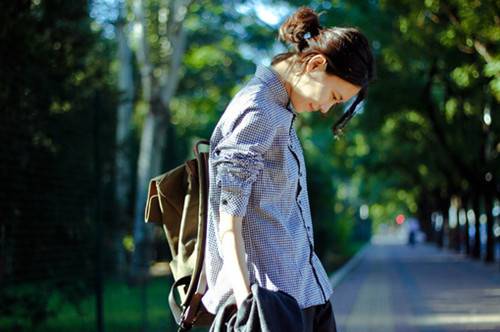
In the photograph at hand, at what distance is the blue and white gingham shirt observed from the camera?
261 cm

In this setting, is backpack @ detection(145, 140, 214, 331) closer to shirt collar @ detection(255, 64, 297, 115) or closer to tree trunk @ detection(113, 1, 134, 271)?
shirt collar @ detection(255, 64, 297, 115)

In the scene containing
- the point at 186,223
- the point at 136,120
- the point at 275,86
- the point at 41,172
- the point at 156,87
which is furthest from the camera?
the point at 136,120

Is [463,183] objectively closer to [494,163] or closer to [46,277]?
[494,163]

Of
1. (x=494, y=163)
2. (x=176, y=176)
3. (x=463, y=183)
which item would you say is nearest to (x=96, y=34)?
(x=176, y=176)

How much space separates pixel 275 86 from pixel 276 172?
0.26 meters

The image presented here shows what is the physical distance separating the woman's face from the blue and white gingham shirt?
0.04 meters

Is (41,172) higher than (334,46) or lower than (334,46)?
lower

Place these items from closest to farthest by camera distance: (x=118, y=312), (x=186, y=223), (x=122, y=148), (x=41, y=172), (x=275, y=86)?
(x=275, y=86) < (x=186, y=223) < (x=41, y=172) < (x=118, y=312) < (x=122, y=148)

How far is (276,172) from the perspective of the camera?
8.85ft

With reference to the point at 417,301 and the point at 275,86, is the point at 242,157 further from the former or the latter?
the point at 417,301

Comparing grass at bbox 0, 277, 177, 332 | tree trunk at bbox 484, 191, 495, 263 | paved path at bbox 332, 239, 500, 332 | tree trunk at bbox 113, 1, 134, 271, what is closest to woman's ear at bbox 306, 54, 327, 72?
grass at bbox 0, 277, 177, 332

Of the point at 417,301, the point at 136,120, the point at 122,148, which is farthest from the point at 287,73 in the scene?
the point at 136,120

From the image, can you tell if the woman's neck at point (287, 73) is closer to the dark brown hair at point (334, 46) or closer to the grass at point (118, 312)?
the dark brown hair at point (334, 46)

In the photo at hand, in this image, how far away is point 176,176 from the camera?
2.96 meters
